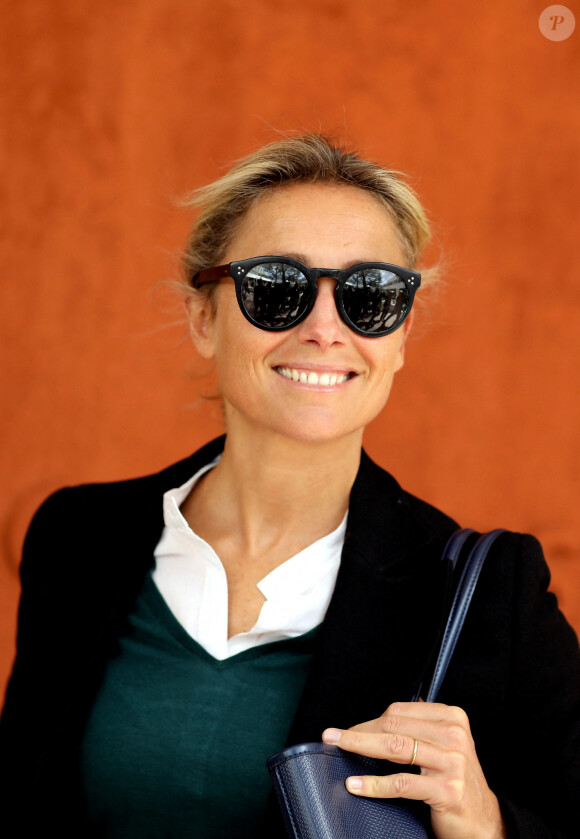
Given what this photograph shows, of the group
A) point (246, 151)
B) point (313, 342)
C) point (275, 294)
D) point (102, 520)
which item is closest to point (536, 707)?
point (313, 342)

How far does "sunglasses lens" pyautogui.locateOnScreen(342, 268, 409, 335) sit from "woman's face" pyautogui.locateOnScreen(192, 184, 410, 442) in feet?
0.09

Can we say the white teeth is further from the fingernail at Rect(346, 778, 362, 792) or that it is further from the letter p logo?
the letter p logo

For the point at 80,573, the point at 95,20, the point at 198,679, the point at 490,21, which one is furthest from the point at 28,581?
the point at 490,21

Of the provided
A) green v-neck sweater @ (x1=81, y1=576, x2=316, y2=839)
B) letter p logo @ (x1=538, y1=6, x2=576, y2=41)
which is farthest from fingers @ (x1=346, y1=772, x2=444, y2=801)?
letter p logo @ (x1=538, y1=6, x2=576, y2=41)

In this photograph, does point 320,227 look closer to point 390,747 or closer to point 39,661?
point 390,747

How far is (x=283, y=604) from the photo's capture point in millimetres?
1657

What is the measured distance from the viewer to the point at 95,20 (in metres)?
2.72

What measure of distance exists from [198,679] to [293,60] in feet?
6.24

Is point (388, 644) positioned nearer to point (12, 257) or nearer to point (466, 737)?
point (466, 737)

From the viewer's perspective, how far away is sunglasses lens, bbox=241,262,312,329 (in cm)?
163

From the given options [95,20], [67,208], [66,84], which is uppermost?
[95,20]

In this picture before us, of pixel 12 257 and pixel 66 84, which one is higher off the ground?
pixel 66 84

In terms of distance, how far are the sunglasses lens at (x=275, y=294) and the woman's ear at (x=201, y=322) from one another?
28 centimetres

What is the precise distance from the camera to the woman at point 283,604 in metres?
1.47
